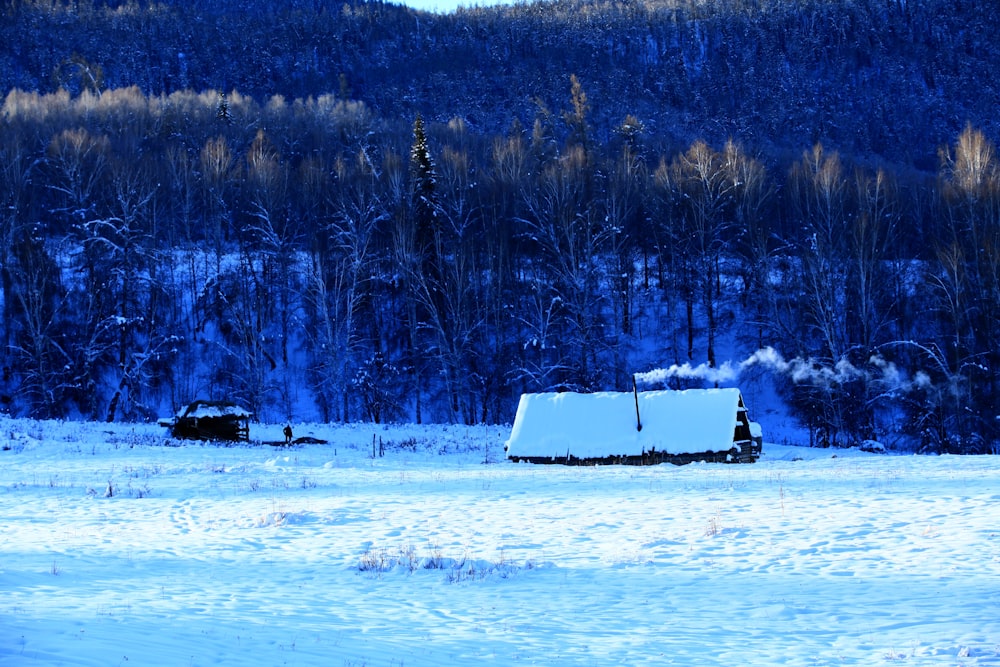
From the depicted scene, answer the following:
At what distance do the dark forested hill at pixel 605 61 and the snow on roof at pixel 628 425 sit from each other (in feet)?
267

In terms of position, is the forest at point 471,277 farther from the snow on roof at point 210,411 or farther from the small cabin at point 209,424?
the small cabin at point 209,424

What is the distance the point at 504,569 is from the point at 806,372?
38.1 meters

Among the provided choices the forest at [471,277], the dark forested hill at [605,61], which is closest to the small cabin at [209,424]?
the forest at [471,277]

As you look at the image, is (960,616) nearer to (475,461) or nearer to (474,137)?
(475,461)

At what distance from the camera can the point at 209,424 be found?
35344 mm

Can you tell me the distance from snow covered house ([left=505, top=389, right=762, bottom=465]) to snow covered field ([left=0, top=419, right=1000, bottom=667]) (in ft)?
29.4

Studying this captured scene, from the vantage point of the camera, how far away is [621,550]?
42.6ft

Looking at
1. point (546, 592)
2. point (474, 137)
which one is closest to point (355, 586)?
point (546, 592)

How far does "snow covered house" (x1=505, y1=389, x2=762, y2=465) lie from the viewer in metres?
31.4

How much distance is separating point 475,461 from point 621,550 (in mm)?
18417

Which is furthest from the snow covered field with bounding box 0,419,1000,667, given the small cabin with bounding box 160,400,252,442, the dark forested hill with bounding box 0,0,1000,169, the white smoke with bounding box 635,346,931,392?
the dark forested hill with bounding box 0,0,1000,169

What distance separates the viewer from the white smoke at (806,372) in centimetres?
4381

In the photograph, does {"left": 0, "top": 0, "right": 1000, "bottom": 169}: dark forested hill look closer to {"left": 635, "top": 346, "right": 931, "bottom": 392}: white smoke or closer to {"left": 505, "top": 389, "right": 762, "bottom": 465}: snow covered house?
{"left": 635, "top": 346, "right": 931, "bottom": 392}: white smoke

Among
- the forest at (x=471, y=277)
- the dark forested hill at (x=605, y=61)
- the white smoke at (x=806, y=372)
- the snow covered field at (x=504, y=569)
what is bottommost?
the snow covered field at (x=504, y=569)
